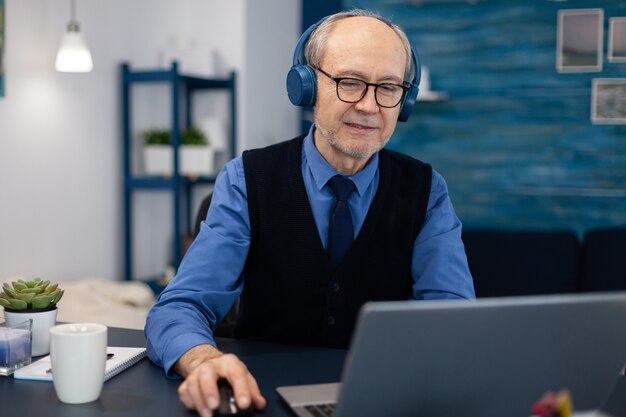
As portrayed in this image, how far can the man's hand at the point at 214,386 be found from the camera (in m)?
1.06

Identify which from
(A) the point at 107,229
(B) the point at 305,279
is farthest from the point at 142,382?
(A) the point at 107,229

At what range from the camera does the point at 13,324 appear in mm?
1350

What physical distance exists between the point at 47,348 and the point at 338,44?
83 centimetres

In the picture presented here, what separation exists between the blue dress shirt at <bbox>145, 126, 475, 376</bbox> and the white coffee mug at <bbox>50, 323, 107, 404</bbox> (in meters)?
0.24

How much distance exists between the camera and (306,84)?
65.0 inches

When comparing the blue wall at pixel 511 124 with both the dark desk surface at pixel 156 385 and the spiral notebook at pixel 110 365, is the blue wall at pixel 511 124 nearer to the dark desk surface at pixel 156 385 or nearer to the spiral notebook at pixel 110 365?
the dark desk surface at pixel 156 385

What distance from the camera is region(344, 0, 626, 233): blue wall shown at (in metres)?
3.77

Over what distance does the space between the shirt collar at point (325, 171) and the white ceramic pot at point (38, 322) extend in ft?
2.04

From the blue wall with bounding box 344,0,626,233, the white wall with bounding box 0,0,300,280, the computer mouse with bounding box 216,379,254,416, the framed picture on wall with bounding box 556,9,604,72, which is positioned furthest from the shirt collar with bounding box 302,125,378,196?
the framed picture on wall with bounding box 556,9,604,72

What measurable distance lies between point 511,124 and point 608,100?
466 millimetres

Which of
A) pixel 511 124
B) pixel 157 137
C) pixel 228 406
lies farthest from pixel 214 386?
pixel 511 124

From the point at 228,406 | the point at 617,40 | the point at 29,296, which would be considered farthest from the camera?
the point at 617,40

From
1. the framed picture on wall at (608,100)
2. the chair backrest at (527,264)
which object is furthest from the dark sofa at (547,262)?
the framed picture on wall at (608,100)

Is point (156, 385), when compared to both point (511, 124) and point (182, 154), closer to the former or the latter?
point (182, 154)
